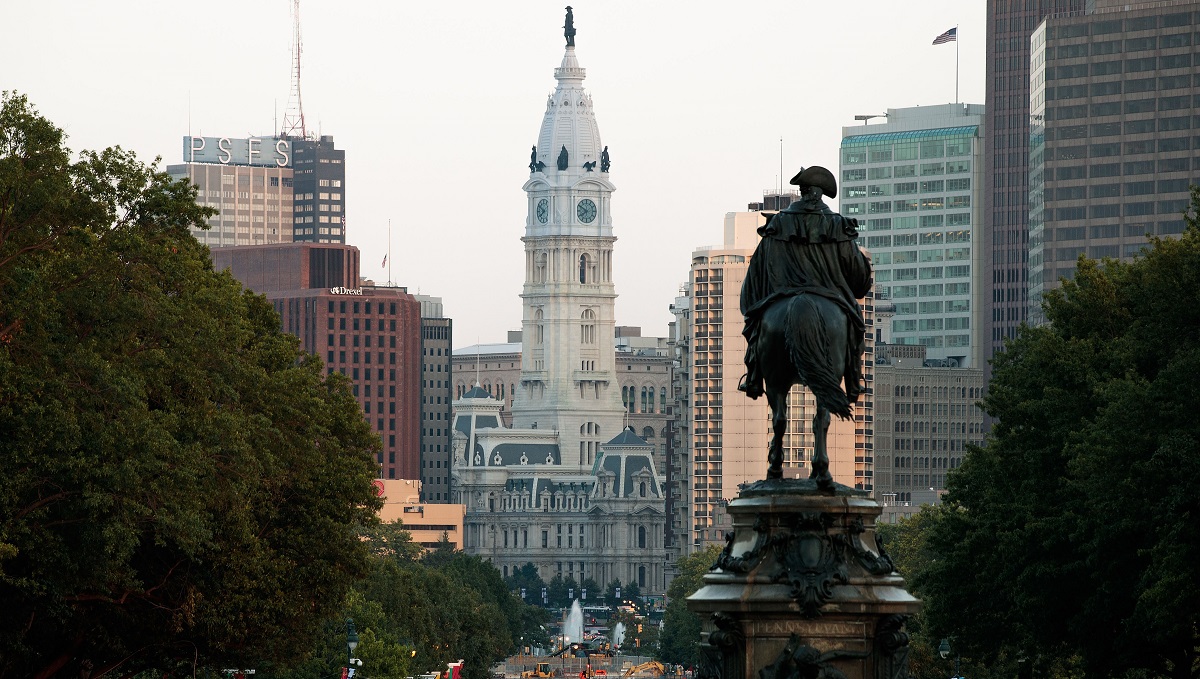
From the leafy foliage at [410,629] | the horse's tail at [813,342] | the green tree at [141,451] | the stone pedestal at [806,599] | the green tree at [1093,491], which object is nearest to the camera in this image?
the stone pedestal at [806,599]

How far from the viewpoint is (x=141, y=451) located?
54562 millimetres

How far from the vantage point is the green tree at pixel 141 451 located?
177 ft

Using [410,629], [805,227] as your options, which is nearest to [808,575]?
[805,227]

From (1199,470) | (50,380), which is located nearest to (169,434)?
(50,380)

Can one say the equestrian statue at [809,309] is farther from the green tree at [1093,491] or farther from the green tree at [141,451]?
the green tree at [1093,491]

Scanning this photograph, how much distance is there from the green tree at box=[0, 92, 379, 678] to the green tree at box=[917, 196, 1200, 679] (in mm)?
17900

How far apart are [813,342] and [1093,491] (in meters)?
32.8

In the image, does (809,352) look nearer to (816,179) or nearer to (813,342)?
(813,342)

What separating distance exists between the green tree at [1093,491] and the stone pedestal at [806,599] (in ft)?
90.8

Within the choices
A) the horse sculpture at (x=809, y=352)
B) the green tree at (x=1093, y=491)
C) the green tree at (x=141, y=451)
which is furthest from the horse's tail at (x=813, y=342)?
the green tree at (x=1093, y=491)

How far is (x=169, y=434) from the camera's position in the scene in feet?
183

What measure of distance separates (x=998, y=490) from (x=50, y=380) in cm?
2947

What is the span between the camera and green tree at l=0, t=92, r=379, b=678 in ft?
177

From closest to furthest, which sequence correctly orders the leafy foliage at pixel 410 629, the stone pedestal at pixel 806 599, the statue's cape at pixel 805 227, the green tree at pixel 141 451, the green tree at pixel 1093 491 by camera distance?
1. the stone pedestal at pixel 806 599
2. the statue's cape at pixel 805 227
3. the green tree at pixel 141 451
4. the green tree at pixel 1093 491
5. the leafy foliage at pixel 410 629
